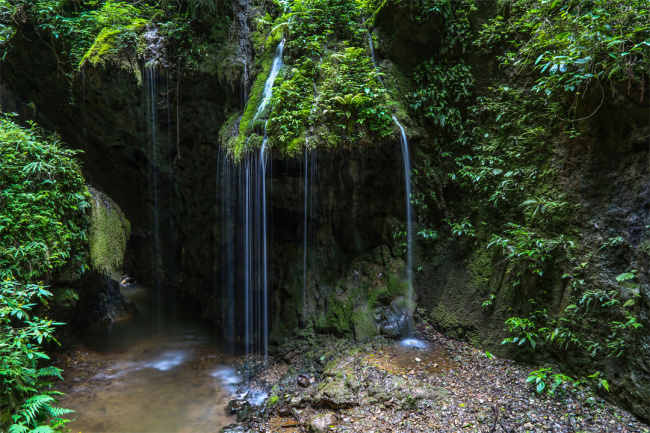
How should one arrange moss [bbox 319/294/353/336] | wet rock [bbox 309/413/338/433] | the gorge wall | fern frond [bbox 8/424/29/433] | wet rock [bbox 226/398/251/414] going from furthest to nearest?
moss [bbox 319/294/353/336] < wet rock [bbox 226/398/251/414] < wet rock [bbox 309/413/338/433] < the gorge wall < fern frond [bbox 8/424/29/433]

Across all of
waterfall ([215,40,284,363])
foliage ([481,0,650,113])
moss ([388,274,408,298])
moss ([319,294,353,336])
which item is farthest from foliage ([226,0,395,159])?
moss ([319,294,353,336])

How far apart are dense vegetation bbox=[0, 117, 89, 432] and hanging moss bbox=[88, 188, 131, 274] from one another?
7.5 inches

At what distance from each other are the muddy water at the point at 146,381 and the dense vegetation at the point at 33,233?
815mm

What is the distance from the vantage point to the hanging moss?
21.0ft

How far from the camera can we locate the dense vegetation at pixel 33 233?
3926 millimetres

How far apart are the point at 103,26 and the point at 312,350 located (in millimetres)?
8560

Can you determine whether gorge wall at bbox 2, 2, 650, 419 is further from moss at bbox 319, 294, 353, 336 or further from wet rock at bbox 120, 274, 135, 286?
wet rock at bbox 120, 274, 135, 286

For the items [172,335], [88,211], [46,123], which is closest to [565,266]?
[88,211]

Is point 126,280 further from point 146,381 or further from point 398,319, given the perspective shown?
point 398,319

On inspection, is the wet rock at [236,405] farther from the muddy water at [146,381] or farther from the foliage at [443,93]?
the foliage at [443,93]

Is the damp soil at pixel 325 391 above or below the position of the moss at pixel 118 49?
below

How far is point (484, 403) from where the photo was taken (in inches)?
169

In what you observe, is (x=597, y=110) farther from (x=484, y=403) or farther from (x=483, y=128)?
(x=484, y=403)

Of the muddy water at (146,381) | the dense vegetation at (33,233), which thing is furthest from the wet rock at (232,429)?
the dense vegetation at (33,233)
